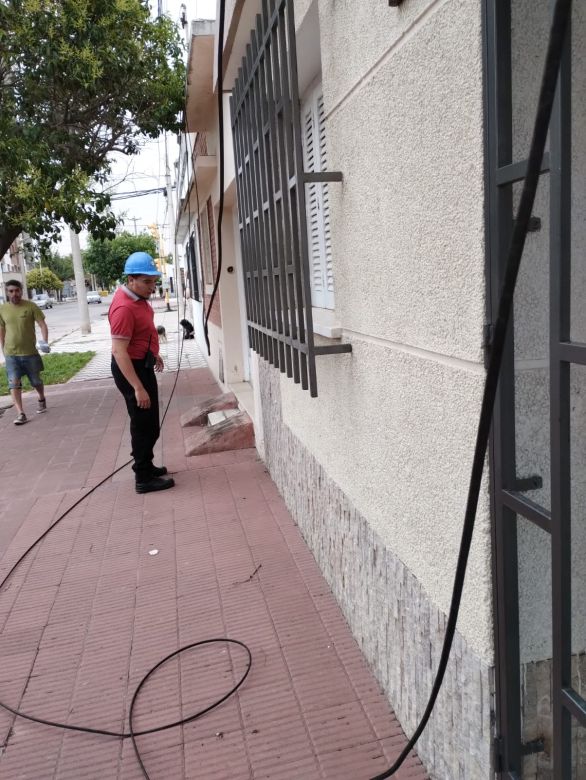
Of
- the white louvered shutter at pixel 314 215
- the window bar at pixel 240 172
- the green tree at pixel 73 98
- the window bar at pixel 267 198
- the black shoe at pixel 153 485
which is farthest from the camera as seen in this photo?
the green tree at pixel 73 98

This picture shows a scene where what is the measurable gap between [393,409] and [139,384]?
3276 mm

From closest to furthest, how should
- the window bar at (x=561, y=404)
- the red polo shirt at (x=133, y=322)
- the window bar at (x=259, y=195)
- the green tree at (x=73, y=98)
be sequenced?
the window bar at (x=561, y=404) → the window bar at (x=259, y=195) → the red polo shirt at (x=133, y=322) → the green tree at (x=73, y=98)

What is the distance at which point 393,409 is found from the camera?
2428 mm

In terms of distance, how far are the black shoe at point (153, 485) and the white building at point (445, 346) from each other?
257 cm

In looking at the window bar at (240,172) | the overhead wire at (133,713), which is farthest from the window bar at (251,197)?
the overhead wire at (133,713)

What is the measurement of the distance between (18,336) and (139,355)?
4119 mm

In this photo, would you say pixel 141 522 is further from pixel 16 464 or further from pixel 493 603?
pixel 493 603

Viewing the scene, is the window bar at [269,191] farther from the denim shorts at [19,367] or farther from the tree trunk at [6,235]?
the denim shorts at [19,367]

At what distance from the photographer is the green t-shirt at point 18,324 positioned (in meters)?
8.73

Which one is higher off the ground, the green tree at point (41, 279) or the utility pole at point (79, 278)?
the green tree at point (41, 279)

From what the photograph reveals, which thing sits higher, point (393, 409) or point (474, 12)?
point (474, 12)

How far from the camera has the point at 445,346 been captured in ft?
6.37

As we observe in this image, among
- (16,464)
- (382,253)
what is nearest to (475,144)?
(382,253)

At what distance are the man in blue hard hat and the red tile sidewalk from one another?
0.31 metres
